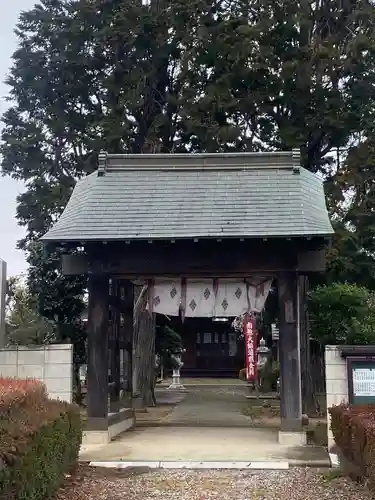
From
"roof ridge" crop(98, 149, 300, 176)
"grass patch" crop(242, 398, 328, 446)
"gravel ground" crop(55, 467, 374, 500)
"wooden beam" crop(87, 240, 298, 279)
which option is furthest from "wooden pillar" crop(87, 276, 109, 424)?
"grass patch" crop(242, 398, 328, 446)

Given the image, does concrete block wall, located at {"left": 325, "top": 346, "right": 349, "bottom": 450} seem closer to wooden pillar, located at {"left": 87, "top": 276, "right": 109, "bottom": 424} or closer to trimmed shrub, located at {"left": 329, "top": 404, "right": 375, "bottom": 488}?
trimmed shrub, located at {"left": 329, "top": 404, "right": 375, "bottom": 488}

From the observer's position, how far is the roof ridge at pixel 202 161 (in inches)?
508

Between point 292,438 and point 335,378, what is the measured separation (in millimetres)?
1503

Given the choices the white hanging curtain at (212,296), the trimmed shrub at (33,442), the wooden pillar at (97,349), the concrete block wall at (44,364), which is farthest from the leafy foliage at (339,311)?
the trimmed shrub at (33,442)

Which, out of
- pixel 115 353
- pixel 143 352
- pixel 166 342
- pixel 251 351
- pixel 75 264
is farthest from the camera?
pixel 166 342

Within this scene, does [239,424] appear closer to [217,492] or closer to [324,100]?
[217,492]

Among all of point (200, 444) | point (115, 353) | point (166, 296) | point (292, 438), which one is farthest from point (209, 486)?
point (115, 353)

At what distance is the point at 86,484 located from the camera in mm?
7883

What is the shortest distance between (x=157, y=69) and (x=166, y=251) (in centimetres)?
1048

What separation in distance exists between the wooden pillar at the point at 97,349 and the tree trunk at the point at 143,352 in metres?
8.33

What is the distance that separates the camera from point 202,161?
43.1 feet

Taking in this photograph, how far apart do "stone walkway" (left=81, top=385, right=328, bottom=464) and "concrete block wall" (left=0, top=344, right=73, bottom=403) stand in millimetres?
1238

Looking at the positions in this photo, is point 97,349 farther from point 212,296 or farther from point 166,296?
point 212,296

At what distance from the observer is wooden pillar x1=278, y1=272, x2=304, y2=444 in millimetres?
10820
